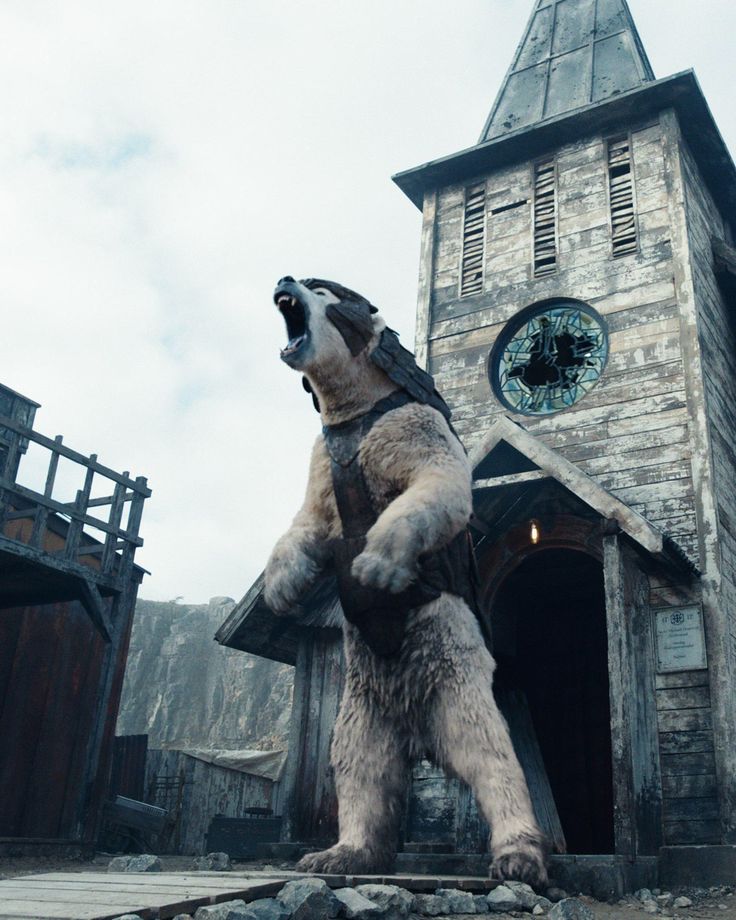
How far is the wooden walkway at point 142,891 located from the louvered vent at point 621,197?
8326mm

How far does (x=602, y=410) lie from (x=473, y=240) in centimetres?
345

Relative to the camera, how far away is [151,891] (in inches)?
117

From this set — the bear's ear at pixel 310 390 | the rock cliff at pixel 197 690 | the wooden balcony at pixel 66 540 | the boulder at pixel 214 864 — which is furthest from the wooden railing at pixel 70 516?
the rock cliff at pixel 197 690

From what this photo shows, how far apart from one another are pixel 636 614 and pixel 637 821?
5.62ft

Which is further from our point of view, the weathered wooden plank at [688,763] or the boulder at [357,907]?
the weathered wooden plank at [688,763]

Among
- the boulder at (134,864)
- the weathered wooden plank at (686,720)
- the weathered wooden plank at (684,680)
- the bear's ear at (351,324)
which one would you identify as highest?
the bear's ear at (351,324)

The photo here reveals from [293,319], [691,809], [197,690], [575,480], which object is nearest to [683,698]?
[691,809]

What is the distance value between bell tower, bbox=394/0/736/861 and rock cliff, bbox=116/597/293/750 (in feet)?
121

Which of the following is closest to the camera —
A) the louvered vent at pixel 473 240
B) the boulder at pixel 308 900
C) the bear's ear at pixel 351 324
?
the boulder at pixel 308 900

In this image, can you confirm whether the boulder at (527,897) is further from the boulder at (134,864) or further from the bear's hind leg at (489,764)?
the boulder at (134,864)

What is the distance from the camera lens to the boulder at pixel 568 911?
350cm

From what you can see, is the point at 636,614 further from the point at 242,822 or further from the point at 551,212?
the point at 242,822

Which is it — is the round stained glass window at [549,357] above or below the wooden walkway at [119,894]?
above

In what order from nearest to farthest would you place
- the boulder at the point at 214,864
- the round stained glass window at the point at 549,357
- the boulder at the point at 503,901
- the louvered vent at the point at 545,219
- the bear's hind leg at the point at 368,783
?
1. the boulder at the point at 503,901
2. the bear's hind leg at the point at 368,783
3. the boulder at the point at 214,864
4. the round stained glass window at the point at 549,357
5. the louvered vent at the point at 545,219
